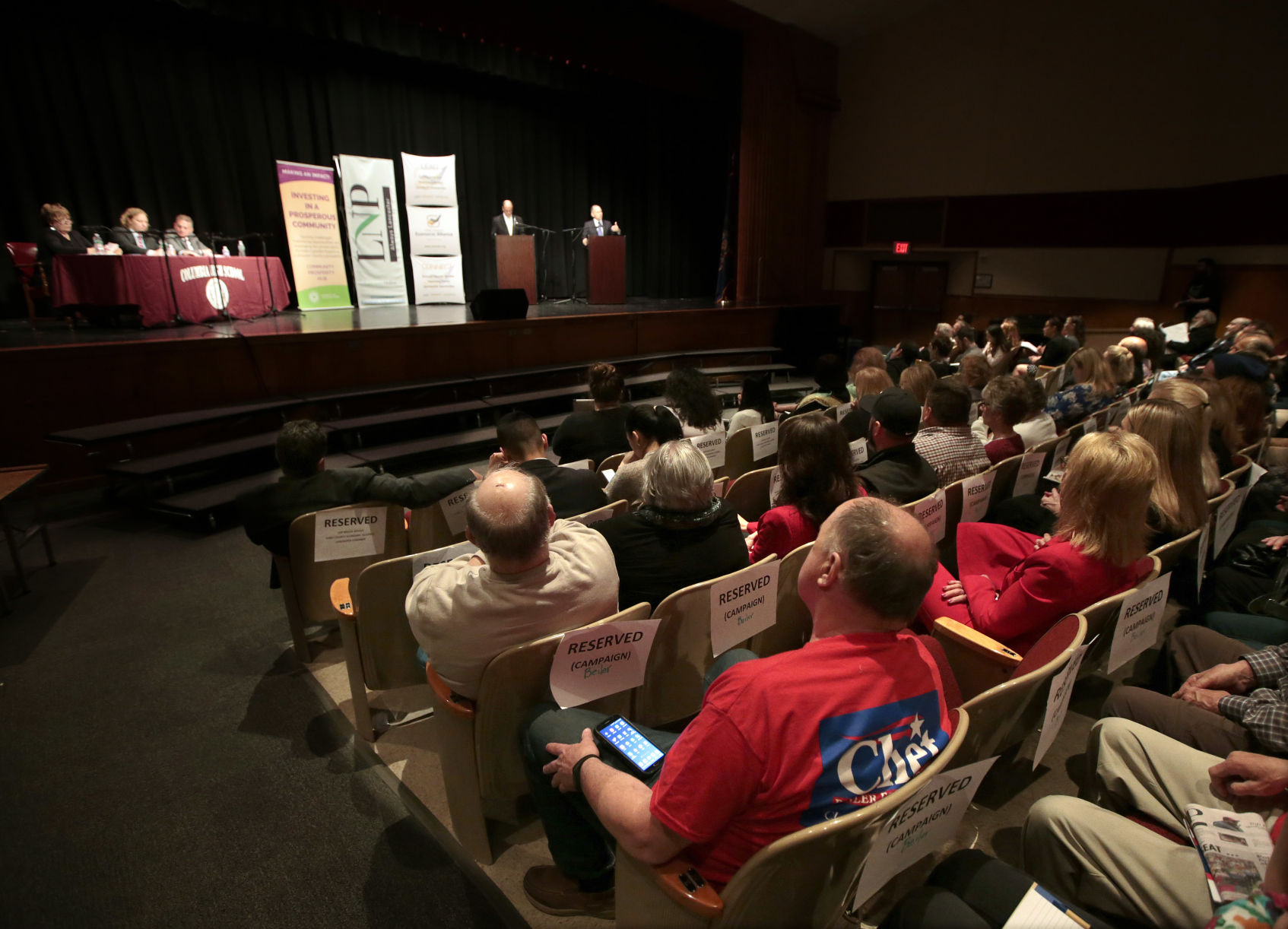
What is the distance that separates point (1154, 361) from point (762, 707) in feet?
19.9

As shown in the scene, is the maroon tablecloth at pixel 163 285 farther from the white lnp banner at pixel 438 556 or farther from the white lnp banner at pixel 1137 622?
the white lnp banner at pixel 1137 622

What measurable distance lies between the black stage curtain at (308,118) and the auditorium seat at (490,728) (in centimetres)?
734

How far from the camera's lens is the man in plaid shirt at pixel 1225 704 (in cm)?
147

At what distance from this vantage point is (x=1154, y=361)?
5371 millimetres

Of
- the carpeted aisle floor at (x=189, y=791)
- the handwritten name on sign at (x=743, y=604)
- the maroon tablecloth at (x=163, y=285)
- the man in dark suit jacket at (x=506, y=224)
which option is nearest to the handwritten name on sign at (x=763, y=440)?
the handwritten name on sign at (x=743, y=604)

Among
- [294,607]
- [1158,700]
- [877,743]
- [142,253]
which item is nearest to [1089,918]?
[877,743]

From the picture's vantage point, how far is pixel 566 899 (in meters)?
1.57

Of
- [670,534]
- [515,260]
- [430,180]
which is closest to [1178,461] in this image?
[670,534]

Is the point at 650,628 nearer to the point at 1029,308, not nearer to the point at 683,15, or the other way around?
the point at 683,15

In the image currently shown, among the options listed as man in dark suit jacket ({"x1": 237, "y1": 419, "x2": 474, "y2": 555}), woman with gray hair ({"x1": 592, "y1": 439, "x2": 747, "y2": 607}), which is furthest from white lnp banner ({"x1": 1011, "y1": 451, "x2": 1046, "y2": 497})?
man in dark suit jacket ({"x1": 237, "y1": 419, "x2": 474, "y2": 555})

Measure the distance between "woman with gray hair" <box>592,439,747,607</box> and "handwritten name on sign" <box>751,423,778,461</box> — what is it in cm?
174

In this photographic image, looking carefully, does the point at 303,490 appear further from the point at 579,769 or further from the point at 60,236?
the point at 60,236

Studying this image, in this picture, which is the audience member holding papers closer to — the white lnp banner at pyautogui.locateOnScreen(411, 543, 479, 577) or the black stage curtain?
the white lnp banner at pyautogui.locateOnScreen(411, 543, 479, 577)

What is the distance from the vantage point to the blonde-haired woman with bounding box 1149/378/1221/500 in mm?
2309
